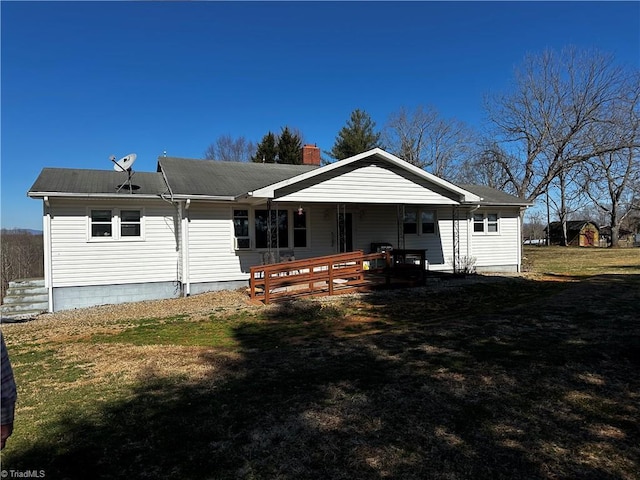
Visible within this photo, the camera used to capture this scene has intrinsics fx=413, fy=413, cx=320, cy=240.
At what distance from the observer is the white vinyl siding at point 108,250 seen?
463 inches

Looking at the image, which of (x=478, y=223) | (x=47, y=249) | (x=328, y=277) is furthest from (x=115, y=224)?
(x=478, y=223)

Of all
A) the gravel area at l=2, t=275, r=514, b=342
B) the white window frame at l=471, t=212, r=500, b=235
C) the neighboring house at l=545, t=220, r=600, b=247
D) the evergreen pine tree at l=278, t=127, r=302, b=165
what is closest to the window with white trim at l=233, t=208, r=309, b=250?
the gravel area at l=2, t=275, r=514, b=342

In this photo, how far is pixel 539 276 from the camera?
1627 cm

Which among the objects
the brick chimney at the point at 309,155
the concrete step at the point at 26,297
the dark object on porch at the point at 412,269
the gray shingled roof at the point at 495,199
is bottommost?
the concrete step at the point at 26,297

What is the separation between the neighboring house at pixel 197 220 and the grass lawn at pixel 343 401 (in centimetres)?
443

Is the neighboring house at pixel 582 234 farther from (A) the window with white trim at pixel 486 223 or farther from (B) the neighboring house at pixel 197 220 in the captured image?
(B) the neighboring house at pixel 197 220

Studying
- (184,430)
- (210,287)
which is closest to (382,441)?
(184,430)

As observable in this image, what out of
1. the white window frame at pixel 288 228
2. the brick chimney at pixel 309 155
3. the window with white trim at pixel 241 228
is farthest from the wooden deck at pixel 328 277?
the brick chimney at pixel 309 155

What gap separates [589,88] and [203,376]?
108 ft

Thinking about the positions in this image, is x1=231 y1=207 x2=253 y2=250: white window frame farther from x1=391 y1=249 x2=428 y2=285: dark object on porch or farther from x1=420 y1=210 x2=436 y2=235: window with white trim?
x1=420 y1=210 x2=436 y2=235: window with white trim

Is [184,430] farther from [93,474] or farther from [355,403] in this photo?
[355,403]

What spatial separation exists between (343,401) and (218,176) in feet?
40.6

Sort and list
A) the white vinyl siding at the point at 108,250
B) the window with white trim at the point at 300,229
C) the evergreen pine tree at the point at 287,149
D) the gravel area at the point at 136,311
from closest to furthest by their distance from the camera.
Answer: the gravel area at the point at 136,311 → the white vinyl siding at the point at 108,250 → the window with white trim at the point at 300,229 → the evergreen pine tree at the point at 287,149

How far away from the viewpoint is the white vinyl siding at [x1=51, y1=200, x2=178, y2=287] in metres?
11.8
